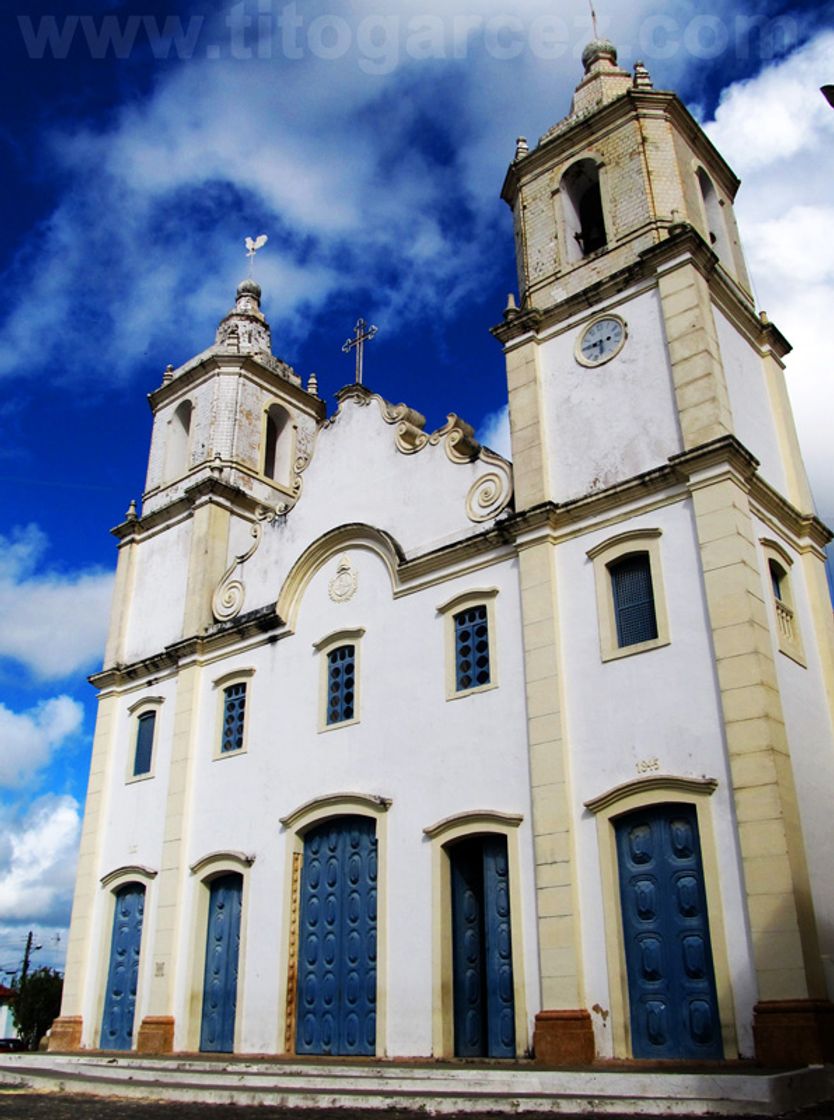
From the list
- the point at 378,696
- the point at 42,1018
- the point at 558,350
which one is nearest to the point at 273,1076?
the point at 378,696

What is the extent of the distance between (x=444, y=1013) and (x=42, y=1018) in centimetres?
2940

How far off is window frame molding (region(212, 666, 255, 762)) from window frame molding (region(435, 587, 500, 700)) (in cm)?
436

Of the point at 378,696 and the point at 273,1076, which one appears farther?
the point at 378,696

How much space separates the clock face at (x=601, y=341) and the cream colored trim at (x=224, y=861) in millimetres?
9158

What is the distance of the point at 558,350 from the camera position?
594 inches

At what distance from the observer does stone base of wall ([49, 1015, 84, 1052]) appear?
56.3 ft

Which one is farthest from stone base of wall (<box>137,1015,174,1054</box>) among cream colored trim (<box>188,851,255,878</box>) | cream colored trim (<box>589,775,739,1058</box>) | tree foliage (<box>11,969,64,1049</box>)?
tree foliage (<box>11,969,64,1049</box>)

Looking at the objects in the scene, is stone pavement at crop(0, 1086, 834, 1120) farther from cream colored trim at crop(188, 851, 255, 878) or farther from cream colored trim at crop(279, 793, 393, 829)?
cream colored trim at crop(188, 851, 255, 878)

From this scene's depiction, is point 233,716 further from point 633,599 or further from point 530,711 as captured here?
point 633,599

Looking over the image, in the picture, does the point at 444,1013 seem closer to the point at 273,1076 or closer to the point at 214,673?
the point at 273,1076

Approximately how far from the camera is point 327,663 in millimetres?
16109

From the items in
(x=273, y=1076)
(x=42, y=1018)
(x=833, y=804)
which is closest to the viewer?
(x=273, y=1076)

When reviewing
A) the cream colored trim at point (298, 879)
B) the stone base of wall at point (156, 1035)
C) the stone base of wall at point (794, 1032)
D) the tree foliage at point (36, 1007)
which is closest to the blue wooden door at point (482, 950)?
the cream colored trim at point (298, 879)

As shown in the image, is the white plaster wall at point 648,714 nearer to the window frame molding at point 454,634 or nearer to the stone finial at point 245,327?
the window frame molding at point 454,634
